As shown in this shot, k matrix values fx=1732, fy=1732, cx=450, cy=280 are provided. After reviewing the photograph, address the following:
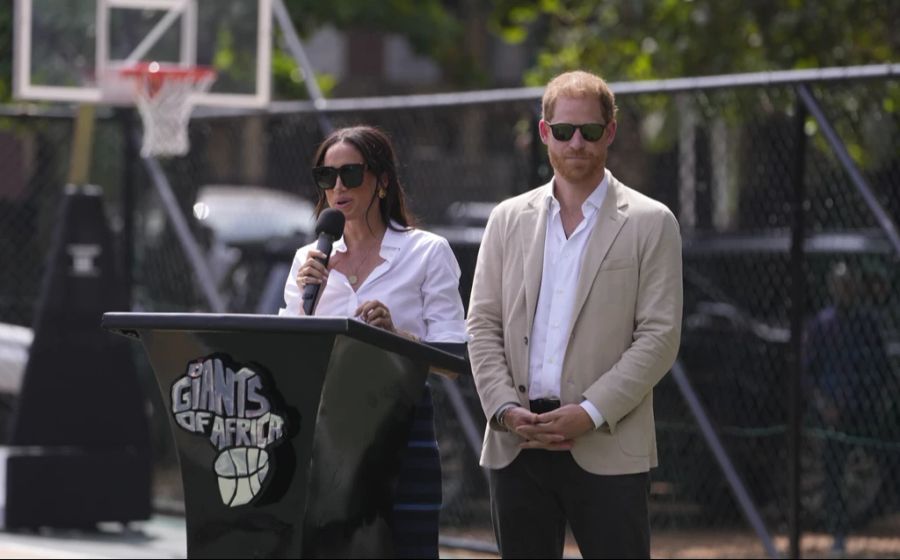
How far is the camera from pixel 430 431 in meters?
5.12

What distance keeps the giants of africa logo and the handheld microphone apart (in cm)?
50

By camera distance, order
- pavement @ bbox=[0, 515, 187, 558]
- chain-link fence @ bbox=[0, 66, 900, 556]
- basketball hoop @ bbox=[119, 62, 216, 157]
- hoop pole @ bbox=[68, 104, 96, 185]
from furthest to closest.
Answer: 1. basketball hoop @ bbox=[119, 62, 216, 157]
2. hoop pole @ bbox=[68, 104, 96, 185]
3. pavement @ bbox=[0, 515, 187, 558]
4. chain-link fence @ bbox=[0, 66, 900, 556]

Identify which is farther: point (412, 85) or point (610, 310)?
point (412, 85)

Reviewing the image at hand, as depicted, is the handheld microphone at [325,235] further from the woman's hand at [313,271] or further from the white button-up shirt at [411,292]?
the white button-up shirt at [411,292]

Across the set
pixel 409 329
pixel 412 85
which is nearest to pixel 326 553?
pixel 409 329

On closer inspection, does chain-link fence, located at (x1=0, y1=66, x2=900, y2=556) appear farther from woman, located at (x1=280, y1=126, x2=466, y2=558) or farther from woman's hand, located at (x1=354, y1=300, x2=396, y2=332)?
woman's hand, located at (x1=354, y1=300, x2=396, y2=332)

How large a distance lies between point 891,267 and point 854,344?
0.50m

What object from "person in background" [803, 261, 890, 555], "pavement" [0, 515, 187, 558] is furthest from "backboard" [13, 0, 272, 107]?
"person in background" [803, 261, 890, 555]

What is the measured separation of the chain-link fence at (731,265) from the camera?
29.1 feet

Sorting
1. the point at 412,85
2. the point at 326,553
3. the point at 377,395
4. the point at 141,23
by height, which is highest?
the point at 412,85

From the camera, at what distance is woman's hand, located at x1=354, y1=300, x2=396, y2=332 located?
4.95 meters

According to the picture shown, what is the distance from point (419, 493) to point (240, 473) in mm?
716

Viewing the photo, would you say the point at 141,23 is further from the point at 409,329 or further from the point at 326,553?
the point at 326,553

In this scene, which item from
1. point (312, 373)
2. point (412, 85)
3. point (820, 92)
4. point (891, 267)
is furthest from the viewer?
point (412, 85)
